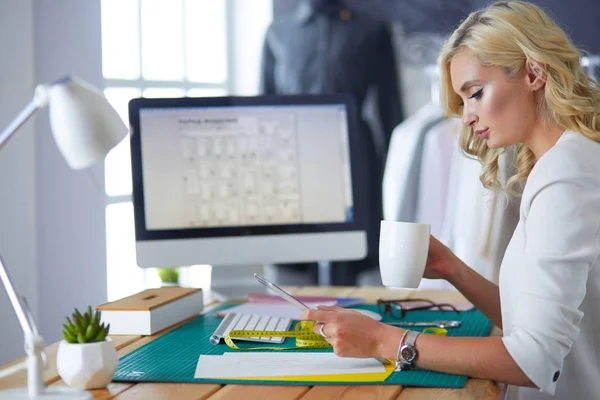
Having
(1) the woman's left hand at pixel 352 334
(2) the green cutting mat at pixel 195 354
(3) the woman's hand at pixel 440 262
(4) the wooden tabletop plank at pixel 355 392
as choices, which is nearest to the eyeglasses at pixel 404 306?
(2) the green cutting mat at pixel 195 354

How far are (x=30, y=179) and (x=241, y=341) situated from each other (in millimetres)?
1118

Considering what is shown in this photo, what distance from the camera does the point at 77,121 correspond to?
40.9 inches

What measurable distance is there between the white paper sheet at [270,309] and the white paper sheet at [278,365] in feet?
1.12

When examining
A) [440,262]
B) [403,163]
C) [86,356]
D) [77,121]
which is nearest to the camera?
[77,121]

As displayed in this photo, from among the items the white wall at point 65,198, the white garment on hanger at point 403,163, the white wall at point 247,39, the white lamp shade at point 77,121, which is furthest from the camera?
the white wall at point 247,39

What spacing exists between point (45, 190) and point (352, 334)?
4.75ft

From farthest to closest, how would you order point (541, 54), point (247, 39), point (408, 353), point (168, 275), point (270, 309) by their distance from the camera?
point (247, 39) < point (168, 275) < point (270, 309) < point (541, 54) < point (408, 353)

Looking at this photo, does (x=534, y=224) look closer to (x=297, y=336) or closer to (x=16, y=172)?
(x=297, y=336)

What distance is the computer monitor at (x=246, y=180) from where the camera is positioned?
6.87 feet

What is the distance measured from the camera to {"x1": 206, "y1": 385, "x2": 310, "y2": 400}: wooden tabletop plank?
121 cm

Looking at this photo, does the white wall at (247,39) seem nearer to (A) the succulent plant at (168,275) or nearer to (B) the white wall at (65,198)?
(B) the white wall at (65,198)

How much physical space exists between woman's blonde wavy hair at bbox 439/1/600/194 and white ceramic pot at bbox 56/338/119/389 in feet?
2.71

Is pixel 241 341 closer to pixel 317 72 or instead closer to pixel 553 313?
pixel 553 313

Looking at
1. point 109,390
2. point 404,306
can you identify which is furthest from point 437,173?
point 109,390
